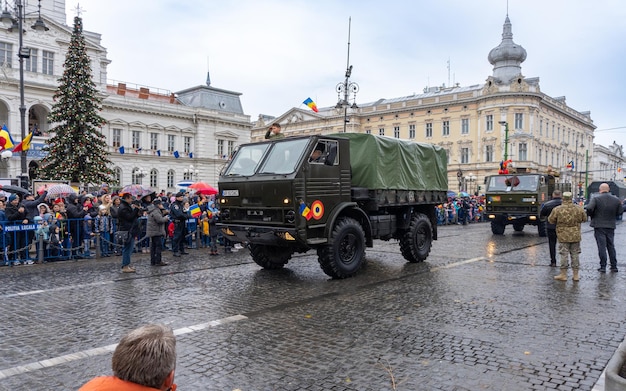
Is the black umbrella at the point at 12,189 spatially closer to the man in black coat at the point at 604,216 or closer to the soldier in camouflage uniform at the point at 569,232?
the soldier in camouflage uniform at the point at 569,232

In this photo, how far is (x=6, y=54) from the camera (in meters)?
42.3

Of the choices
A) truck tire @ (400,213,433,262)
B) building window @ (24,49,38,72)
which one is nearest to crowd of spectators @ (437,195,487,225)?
truck tire @ (400,213,433,262)

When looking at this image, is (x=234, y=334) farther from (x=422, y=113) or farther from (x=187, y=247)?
(x=422, y=113)

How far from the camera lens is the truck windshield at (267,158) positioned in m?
9.38

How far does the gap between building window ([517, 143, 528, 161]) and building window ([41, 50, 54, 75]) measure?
191ft

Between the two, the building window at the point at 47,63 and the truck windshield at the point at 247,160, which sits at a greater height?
the building window at the point at 47,63

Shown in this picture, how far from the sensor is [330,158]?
9648 millimetres

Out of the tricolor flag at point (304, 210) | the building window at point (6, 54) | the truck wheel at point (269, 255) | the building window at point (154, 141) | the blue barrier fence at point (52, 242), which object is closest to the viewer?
the tricolor flag at point (304, 210)

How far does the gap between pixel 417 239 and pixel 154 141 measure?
48.1 m

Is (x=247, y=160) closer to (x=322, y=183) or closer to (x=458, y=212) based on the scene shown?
(x=322, y=183)

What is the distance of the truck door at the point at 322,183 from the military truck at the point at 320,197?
19 millimetres

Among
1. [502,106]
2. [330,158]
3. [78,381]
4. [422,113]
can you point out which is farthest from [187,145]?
[78,381]

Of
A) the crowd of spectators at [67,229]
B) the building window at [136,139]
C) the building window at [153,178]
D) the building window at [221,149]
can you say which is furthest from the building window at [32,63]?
the crowd of spectators at [67,229]

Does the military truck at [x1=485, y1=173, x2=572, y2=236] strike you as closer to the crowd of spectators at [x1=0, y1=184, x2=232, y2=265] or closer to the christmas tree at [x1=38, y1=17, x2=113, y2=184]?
the crowd of spectators at [x1=0, y1=184, x2=232, y2=265]
